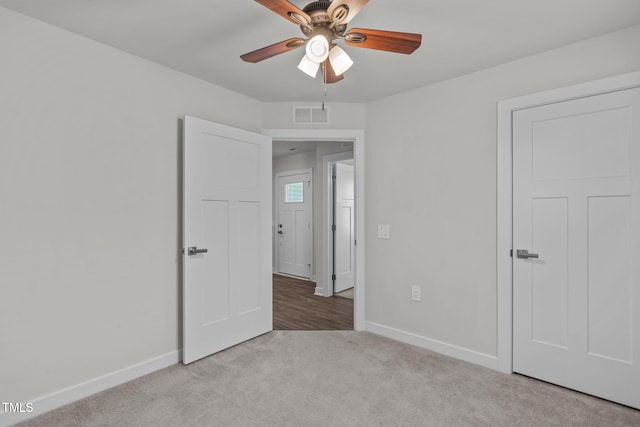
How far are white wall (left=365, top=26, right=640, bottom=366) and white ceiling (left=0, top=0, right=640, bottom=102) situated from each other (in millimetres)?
173

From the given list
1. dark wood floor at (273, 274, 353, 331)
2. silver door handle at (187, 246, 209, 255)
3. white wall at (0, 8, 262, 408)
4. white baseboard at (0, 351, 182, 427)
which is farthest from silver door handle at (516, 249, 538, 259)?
white baseboard at (0, 351, 182, 427)

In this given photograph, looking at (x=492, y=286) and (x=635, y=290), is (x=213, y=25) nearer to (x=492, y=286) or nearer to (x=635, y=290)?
(x=492, y=286)

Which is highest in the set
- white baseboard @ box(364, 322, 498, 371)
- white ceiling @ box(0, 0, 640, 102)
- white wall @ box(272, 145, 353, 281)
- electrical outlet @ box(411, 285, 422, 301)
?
white ceiling @ box(0, 0, 640, 102)

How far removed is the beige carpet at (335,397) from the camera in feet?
6.42

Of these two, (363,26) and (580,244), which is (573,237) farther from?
(363,26)

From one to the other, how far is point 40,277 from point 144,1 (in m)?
1.72

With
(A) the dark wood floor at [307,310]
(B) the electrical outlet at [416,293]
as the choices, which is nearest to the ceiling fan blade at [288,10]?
(B) the electrical outlet at [416,293]

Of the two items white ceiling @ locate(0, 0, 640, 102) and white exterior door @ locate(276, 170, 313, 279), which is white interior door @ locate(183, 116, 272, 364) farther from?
white exterior door @ locate(276, 170, 313, 279)

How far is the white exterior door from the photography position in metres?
6.09

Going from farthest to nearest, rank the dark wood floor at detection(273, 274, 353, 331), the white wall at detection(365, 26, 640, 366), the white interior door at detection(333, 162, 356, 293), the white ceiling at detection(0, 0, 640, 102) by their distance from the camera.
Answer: the white interior door at detection(333, 162, 356, 293)
the dark wood floor at detection(273, 274, 353, 331)
the white wall at detection(365, 26, 640, 366)
the white ceiling at detection(0, 0, 640, 102)

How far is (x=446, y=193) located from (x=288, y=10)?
2.03m

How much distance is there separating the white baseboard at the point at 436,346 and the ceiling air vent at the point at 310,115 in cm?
216

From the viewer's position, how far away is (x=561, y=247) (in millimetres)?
2330

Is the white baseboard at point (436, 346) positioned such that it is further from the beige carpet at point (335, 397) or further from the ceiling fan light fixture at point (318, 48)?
the ceiling fan light fixture at point (318, 48)
